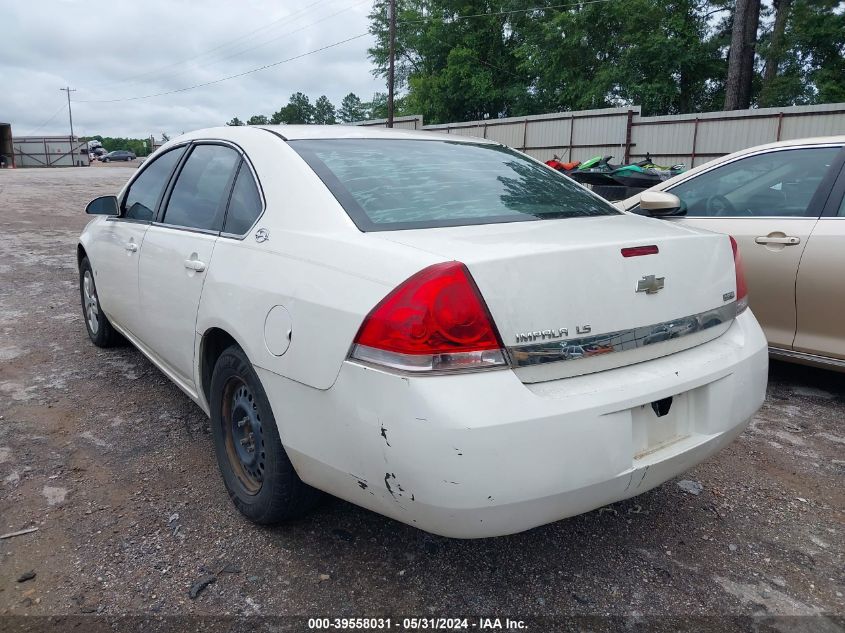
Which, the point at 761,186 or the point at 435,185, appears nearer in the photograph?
the point at 435,185

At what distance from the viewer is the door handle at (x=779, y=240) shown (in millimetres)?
3861

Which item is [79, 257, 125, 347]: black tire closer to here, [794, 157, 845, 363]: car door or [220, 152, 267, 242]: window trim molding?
[220, 152, 267, 242]: window trim molding

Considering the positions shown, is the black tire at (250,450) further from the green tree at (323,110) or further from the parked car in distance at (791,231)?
the green tree at (323,110)

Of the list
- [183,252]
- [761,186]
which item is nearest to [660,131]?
[761,186]

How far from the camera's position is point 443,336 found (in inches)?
72.4

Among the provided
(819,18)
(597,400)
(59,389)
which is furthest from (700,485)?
(819,18)

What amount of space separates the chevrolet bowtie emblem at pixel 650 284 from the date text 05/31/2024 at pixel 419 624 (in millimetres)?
1104

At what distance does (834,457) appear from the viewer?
3268 millimetres

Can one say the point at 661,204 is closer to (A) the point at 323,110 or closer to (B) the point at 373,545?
(B) the point at 373,545

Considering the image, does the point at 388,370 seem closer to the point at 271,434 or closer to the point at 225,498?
the point at 271,434

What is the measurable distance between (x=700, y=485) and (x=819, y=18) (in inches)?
990

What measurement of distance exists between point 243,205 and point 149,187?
140 centimetres

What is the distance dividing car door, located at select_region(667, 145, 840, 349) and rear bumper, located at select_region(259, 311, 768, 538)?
6.89 feet

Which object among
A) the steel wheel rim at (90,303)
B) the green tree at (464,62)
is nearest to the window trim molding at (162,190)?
the steel wheel rim at (90,303)
